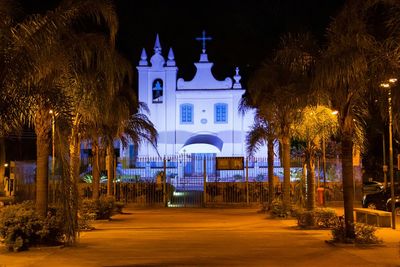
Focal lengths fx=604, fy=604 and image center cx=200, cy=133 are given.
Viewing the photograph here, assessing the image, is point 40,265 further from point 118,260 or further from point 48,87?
point 48,87

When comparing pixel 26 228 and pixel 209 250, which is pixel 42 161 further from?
pixel 209 250

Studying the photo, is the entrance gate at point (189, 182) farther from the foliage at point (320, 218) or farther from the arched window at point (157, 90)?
the foliage at point (320, 218)

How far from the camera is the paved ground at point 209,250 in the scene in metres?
13.2

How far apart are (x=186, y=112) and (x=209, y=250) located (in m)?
35.9

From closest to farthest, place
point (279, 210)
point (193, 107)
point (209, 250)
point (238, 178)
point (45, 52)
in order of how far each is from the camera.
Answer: point (45, 52) → point (209, 250) → point (279, 210) → point (238, 178) → point (193, 107)

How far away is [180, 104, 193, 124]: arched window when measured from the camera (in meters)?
50.6

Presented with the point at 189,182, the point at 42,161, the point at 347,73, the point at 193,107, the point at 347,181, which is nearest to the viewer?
the point at 347,73

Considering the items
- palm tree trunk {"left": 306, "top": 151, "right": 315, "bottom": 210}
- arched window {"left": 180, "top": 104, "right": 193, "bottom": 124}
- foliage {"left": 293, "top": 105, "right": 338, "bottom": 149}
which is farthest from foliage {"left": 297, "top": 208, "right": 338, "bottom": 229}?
arched window {"left": 180, "top": 104, "right": 193, "bottom": 124}

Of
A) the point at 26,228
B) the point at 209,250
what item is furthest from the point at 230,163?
the point at 26,228

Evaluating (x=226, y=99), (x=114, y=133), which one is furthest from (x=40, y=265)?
(x=226, y=99)

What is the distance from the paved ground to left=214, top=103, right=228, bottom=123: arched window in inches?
1115

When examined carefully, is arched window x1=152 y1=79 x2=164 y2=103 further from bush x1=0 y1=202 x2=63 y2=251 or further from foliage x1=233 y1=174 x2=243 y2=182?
bush x1=0 y1=202 x2=63 y2=251

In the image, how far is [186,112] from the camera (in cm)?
5069

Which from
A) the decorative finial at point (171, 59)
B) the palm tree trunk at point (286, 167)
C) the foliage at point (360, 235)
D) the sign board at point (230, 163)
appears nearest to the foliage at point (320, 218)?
the foliage at point (360, 235)
